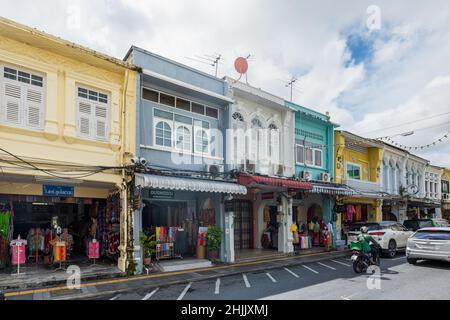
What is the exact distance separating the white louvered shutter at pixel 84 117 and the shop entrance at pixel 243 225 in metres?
8.79

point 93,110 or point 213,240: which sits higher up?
point 93,110

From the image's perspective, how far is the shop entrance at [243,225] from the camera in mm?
17047

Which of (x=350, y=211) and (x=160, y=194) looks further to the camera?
(x=350, y=211)

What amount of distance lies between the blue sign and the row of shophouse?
37mm

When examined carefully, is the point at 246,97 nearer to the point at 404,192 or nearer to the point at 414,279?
the point at 414,279

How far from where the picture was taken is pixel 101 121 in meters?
11.1

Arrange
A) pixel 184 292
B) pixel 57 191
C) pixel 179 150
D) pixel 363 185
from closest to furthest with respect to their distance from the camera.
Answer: pixel 184 292 < pixel 57 191 < pixel 179 150 < pixel 363 185

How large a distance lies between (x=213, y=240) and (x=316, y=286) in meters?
4.83

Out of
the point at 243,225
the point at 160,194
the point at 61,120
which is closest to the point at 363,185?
the point at 243,225

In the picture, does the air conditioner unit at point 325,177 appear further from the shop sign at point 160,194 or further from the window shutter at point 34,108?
the window shutter at point 34,108

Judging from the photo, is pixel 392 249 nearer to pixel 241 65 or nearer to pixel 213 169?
pixel 213 169

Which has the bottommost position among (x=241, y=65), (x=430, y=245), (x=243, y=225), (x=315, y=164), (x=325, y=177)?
(x=430, y=245)
